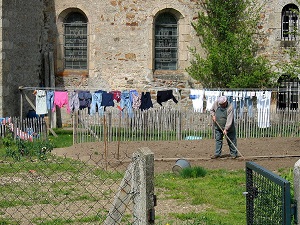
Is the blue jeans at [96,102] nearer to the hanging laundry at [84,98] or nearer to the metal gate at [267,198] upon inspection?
the hanging laundry at [84,98]

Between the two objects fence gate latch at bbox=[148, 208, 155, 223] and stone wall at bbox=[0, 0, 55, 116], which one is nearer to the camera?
fence gate latch at bbox=[148, 208, 155, 223]

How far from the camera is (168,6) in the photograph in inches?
878

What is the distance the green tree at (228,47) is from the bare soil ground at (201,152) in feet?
11.9

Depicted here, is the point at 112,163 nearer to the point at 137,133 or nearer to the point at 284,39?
the point at 137,133

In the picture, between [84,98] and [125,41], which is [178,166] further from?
[125,41]

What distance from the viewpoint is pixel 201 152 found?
1620 cm

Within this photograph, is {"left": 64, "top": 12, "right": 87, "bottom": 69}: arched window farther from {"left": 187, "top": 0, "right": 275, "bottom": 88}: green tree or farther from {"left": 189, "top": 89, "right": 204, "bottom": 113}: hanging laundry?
{"left": 189, "top": 89, "right": 204, "bottom": 113}: hanging laundry

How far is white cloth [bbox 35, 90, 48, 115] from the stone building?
2718 mm

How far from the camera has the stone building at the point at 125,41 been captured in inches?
875

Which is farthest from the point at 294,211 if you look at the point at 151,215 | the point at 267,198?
the point at 151,215

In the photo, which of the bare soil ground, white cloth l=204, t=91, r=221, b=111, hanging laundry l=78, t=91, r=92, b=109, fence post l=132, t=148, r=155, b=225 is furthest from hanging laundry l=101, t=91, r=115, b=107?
fence post l=132, t=148, r=155, b=225

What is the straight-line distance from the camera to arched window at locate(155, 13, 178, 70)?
2272 cm

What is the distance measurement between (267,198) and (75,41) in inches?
684

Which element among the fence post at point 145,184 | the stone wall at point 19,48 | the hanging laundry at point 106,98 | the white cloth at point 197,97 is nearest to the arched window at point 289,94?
the white cloth at point 197,97
